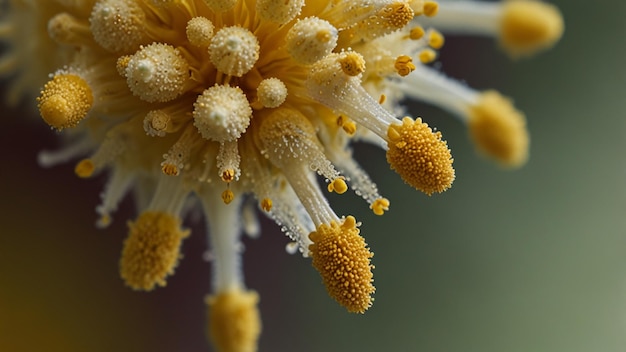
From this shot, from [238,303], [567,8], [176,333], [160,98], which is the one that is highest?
[160,98]

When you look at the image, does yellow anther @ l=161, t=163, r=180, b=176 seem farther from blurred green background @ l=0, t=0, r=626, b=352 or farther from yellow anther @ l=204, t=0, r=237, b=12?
blurred green background @ l=0, t=0, r=626, b=352

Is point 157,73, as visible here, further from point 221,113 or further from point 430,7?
point 430,7

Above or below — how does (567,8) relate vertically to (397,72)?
below

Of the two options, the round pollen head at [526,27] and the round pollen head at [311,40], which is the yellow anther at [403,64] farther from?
the round pollen head at [526,27]

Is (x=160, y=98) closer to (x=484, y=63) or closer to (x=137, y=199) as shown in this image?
(x=137, y=199)

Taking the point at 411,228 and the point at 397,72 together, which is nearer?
the point at 397,72

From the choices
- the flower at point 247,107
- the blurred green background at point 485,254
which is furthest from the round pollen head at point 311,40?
the blurred green background at point 485,254

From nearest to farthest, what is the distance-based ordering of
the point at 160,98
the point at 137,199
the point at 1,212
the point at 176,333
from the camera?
the point at 160,98 → the point at 137,199 → the point at 1,212 → the point at 176,333

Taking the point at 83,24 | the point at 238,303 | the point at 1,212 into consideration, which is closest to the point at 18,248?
the point at 1,212
